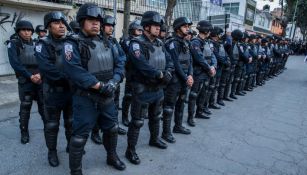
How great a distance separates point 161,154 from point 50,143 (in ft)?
5.16

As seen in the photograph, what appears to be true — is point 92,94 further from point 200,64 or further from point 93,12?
point 200,64

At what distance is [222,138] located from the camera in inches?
192

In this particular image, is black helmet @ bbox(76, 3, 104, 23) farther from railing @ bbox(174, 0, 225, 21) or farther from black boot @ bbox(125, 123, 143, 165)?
railing @ bbox(174, 0, 225, 21)

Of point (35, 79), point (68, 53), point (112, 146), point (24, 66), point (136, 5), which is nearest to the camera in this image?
point (68, 53)

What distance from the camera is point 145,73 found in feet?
12.0

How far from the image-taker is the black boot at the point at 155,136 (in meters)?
4.08

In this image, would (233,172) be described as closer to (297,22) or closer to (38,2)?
(38,2)

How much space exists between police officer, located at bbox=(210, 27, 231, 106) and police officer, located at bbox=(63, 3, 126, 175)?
385 centimetres

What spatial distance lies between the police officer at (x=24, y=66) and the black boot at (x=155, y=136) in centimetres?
173

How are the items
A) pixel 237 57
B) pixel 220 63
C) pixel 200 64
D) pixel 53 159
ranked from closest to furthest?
pixel 53 159, pixel 200 64, pixel 220 63, pixel 237 57

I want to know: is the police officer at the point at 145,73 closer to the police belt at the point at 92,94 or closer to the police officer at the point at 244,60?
the police belt at the point at 92,94

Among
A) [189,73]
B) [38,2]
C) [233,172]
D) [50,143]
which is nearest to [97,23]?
[50,143]

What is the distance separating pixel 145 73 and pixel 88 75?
1011mm

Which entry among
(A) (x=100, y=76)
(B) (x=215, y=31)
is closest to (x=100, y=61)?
(A) (x=100, y=76)
